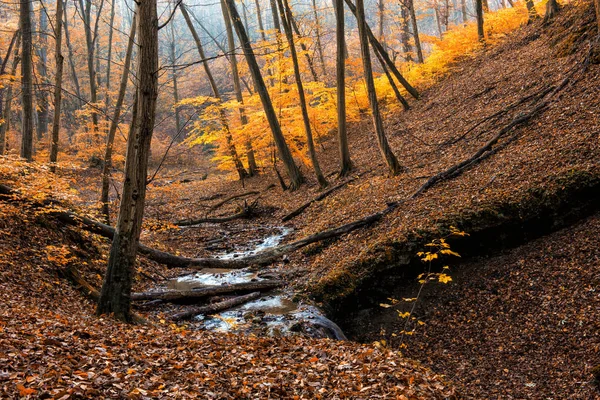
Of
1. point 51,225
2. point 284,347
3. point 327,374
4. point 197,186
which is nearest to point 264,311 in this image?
point 284,347

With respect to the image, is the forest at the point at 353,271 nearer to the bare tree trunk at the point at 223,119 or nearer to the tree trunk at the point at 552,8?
the tree trunk at the point at 552,8

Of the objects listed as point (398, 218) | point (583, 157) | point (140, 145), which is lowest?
point (398, 218)

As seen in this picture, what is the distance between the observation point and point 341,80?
1318 cm

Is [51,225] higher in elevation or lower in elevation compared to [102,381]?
higher

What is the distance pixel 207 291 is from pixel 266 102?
29.6 feet

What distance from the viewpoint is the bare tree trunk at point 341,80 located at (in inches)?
481

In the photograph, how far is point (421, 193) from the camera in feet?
31.3

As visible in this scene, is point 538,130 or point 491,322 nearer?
point 491,322

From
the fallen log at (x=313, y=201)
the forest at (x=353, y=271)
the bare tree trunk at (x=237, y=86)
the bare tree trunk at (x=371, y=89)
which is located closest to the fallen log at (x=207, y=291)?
the forest at (x=353, y=271)

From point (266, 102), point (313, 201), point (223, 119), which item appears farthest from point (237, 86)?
point (313, 201)

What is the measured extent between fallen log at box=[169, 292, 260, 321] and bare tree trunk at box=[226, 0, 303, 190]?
8822 millimetres

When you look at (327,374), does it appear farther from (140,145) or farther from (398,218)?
(398,218)

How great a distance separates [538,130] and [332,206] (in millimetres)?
5781

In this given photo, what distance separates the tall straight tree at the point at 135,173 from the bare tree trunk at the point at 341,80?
7.95 m
